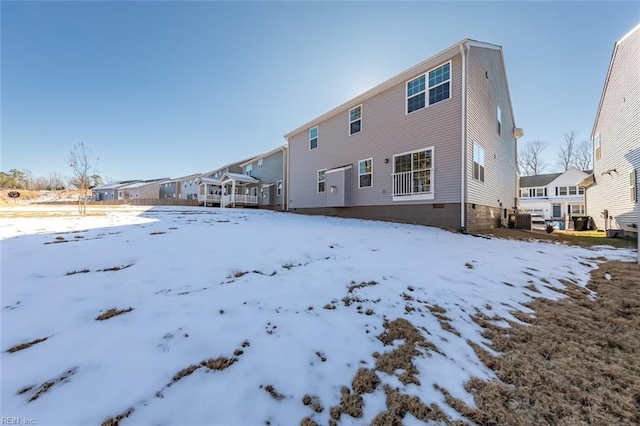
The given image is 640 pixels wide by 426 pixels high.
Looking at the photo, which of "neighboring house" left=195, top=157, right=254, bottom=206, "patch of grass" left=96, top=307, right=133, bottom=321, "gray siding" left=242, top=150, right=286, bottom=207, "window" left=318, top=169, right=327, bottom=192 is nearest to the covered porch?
"neighboring house" left=195, top=157, right=254, bottom=206

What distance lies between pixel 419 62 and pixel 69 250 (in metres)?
11.6

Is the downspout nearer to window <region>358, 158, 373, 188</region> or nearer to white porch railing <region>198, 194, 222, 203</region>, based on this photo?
window <region>358, 158, 373, 188</region>

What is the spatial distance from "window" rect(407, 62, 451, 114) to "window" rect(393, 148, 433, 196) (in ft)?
6.30

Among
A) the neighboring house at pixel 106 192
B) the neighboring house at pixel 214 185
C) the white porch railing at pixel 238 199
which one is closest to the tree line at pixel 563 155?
the white porch railing at pixel 238 199

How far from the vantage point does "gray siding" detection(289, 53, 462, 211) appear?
9.01 metres

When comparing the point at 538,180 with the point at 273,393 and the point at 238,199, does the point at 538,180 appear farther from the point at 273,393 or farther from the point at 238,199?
the point at 273,393

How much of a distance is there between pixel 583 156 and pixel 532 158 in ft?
18.2

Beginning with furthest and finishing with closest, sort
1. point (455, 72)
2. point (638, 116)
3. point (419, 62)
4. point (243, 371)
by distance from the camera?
point (638, 116) → point (419, 62) → point (455, 72) → point (243, 371)

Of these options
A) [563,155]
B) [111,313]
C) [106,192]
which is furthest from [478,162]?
[106,192]

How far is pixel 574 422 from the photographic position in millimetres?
1582

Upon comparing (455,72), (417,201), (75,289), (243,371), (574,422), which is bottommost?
(574,422)

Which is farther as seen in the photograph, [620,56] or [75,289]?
[620,56]

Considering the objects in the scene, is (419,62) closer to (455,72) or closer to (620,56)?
(455,72)

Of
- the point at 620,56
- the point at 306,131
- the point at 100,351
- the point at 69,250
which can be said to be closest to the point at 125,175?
the point at 306,131
